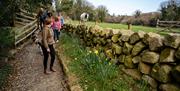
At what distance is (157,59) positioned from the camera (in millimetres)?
6141

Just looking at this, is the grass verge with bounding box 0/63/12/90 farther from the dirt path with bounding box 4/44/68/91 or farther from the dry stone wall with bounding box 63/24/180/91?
the dry stone wall with bounding box 63/24/180/91

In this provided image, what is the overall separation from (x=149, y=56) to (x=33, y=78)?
4.13 metres

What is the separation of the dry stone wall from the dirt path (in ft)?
5.11

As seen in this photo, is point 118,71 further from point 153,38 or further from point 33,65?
point 33,65

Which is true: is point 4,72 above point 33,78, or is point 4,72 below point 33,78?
above

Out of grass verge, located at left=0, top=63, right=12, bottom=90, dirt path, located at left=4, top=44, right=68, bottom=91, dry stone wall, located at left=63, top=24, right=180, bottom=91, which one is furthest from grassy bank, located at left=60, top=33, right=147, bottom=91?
grass verge, located at left=0, top=63, right=12, bottom=90

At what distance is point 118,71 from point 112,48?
3.17ft

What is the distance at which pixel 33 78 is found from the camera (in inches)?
365

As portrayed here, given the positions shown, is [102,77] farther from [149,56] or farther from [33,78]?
[33,78]

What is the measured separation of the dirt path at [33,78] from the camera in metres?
8.27

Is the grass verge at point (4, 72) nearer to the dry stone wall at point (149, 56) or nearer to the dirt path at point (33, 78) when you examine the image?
the dirt path at point (33, 78)

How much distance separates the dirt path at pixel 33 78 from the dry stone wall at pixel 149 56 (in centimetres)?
156

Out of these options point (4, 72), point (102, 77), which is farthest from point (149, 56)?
point (4, 72)

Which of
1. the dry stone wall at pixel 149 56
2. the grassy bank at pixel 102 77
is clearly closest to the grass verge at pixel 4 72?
the grassy bank at pixel 102 77
